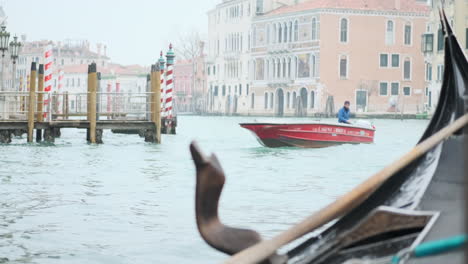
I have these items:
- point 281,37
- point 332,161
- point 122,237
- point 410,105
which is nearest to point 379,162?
point 332,161

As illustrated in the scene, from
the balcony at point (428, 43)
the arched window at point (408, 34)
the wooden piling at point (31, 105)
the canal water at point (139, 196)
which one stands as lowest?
the canal water at point (139, 196)

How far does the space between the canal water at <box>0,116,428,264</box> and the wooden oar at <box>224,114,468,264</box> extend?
2119 millimetres

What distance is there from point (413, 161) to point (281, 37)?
46.4 metres

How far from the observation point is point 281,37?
49.6 meters

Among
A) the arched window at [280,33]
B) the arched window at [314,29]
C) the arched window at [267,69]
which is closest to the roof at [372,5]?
the arched window at [314,29]

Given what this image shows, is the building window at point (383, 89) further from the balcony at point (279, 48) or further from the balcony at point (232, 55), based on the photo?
the balcony at point (232, 55)

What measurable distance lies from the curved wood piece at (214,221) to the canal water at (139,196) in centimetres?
215

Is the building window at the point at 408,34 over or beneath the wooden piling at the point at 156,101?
over

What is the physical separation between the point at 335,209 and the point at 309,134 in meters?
11.8

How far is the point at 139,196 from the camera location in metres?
8.26

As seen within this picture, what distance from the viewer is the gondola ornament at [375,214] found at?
2.93 metres

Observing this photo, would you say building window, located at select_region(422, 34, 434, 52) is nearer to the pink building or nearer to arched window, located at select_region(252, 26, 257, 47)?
the pink building

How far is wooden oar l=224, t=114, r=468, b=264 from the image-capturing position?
2.89 metres

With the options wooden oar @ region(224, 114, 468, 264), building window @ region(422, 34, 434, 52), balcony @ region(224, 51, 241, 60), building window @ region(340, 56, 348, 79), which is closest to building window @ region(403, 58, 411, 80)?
building window @ region(340, 56, 348, 79)
